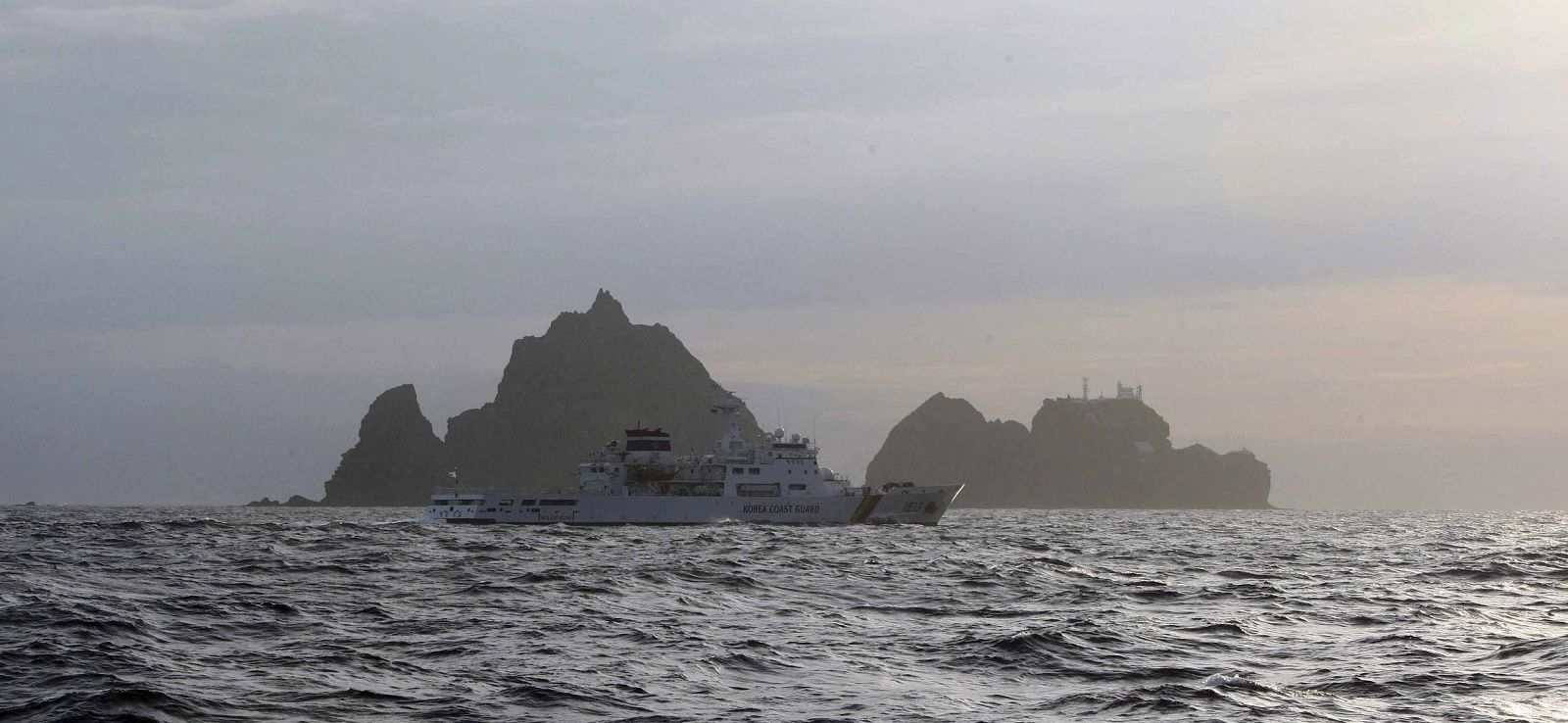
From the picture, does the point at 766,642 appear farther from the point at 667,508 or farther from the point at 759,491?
the point at 759,491

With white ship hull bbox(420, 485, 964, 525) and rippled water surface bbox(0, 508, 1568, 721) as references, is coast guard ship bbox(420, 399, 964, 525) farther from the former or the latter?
rippled water surface bbox(0, 508, 1568, 721)

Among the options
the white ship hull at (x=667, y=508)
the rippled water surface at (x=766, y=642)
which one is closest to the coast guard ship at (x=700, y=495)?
the white ship hull at (x=667, y=508)

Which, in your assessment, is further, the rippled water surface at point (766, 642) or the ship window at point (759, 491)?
the ship window at point (759, 491)

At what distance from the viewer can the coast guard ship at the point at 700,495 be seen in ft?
363

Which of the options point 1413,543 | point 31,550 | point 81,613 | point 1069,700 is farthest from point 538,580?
point 1413,543

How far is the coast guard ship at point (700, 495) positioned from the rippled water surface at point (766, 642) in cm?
5838

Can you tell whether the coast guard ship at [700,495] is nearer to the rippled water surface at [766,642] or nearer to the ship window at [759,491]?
the ship window at [759,491]

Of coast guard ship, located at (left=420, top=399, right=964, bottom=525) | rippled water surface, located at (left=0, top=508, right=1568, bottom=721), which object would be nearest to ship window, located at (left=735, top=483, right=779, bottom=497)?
coast guard ship, located at (left=420, top=399, right=964, bottom=525)

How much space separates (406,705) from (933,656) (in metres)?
10.0

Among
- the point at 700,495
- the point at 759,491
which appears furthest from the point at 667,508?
the point at 759,491

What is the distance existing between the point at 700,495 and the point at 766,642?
276 feet

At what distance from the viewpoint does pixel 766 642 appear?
27.1 metres

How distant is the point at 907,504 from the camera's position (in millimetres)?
117062

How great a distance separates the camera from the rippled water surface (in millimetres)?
19469
